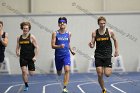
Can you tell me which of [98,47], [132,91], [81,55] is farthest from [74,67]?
[98,47]

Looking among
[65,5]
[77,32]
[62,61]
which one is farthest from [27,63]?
[65,5]

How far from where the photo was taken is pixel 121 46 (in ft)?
56.3

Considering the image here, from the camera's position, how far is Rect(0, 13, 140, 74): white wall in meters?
17.0

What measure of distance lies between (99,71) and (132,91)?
1914 mm

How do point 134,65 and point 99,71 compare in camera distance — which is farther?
point 134,65

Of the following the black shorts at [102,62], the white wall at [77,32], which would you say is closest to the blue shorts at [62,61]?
the black shorts at [102,62]

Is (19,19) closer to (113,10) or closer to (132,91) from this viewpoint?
(113,10)

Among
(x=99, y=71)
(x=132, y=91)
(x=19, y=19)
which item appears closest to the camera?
(x=99, y=71)

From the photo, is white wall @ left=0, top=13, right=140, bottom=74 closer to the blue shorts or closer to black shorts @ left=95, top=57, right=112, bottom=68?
the blue shorts

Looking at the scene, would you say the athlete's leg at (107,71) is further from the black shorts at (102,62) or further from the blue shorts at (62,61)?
the blue shorts at (62,61)

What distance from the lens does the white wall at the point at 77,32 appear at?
1695 centimetres

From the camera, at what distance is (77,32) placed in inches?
673

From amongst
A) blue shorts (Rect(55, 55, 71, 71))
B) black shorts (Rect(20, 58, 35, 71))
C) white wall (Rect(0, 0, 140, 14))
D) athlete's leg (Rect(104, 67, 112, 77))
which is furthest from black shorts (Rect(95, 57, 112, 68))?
white wall (Rect(0, 0, 140, 14))

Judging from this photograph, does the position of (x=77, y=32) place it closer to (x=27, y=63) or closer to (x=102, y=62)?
(x=27, y=63)
